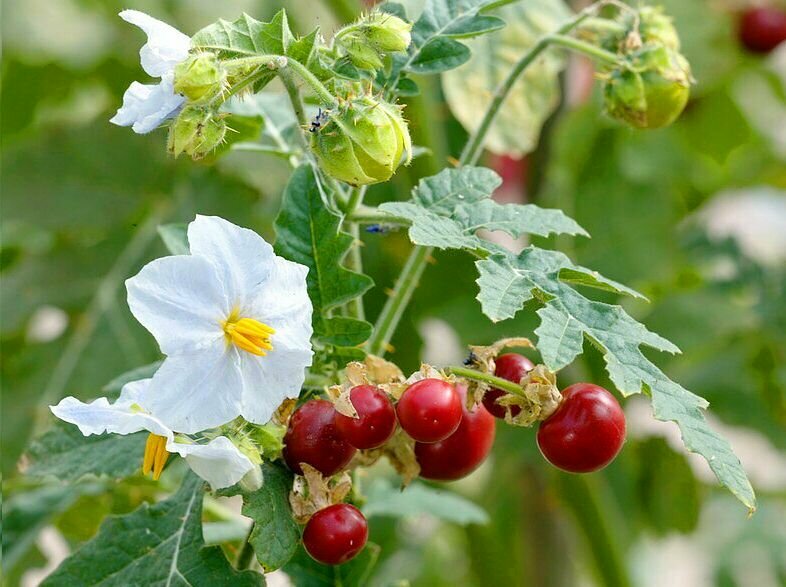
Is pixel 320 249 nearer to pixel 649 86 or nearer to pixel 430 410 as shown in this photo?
pixel 430 410

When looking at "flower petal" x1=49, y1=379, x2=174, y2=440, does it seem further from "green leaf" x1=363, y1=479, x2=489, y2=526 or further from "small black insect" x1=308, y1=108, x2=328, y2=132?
"green leaf" x1=363, y1=479, x2=489, y2=526

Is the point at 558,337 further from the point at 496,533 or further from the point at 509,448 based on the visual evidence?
the point at 496,533

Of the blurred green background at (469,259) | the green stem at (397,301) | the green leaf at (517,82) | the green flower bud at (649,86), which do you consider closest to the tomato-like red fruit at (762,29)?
the blurred green background at (469,259)

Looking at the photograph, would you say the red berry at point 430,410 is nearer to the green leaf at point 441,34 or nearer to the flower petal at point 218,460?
the flower petal at point 218,460

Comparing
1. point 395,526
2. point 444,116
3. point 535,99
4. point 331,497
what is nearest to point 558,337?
point 331,497

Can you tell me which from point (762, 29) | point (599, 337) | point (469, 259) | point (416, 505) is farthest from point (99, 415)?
point (762, 29)

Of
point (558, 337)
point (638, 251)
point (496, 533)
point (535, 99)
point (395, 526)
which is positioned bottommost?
point (496, 533)

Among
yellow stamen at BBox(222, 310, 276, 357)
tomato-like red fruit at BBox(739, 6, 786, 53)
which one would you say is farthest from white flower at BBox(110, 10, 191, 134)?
tomato-like red fruit at BBox(739, 6, 786, 53)
